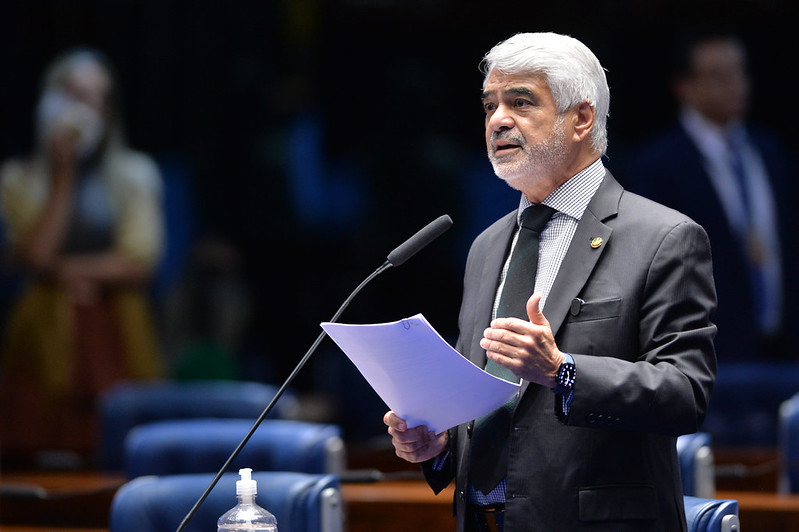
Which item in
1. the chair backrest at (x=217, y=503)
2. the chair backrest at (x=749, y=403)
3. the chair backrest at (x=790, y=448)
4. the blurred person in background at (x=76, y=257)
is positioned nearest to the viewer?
the chair backrest at (x=217, y=503)

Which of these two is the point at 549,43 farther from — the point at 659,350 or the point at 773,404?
the point at 773,404

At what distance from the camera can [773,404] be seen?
4289mm

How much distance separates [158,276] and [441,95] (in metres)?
1.66

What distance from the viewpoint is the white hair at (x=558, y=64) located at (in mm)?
2115

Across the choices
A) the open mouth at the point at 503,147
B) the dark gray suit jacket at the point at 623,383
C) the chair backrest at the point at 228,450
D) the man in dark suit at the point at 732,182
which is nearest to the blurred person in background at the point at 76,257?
the man in dark suit at the point at 732,182

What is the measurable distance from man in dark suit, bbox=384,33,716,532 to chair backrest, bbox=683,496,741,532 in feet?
0.33

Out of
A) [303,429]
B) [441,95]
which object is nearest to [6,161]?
[441,95]

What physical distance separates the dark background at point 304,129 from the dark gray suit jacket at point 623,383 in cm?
368

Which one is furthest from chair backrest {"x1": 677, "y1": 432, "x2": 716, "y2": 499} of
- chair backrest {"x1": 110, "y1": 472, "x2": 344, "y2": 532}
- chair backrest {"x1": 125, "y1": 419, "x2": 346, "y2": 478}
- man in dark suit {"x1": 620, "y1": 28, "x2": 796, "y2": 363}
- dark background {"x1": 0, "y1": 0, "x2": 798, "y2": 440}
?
dark background {"x1": 0, "y1": 0, "x2": 798, "y2": 440}

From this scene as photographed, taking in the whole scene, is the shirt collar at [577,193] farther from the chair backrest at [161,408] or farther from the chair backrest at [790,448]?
the chair backrest at [161,408]

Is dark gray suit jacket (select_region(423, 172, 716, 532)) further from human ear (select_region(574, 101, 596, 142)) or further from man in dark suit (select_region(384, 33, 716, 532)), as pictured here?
human ear (select_region(574, 101, 596, 142))

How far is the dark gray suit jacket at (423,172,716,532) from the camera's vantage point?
188cm

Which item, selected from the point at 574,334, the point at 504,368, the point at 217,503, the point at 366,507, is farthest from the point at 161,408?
the point at 574,334

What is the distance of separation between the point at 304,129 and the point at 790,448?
3.29m
